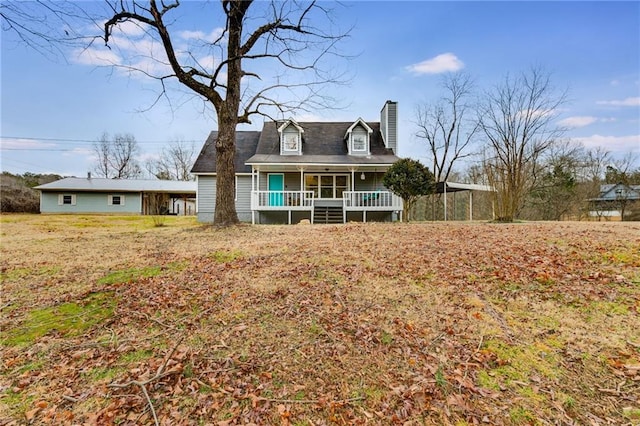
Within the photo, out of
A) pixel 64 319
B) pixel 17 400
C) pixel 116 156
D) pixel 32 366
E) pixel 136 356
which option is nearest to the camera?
pixel 17 400

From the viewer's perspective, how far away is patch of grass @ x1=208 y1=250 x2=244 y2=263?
19.9 feet

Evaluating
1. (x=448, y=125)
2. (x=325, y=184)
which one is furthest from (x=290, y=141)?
(x=448, y=125)

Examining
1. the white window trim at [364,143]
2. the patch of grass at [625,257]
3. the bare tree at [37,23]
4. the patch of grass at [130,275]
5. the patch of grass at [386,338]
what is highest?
the white window trim at [364,143]

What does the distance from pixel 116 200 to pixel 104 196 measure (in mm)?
986

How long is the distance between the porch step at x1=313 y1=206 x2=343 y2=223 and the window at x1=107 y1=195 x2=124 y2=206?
2036 cm

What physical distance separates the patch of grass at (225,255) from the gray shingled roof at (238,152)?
11.1m

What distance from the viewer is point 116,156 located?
1681 inches

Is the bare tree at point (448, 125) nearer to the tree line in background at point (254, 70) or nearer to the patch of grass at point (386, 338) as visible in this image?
the tree line in background at point (254, 70)

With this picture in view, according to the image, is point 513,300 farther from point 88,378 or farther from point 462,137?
point 462,137

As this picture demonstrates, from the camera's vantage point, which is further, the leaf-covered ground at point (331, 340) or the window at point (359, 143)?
the window at point (359, 143)

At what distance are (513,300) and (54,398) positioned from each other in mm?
4877

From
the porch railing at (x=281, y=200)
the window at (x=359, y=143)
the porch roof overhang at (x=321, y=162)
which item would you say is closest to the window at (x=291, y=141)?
the porch roof overhang at (x=321, y=162)

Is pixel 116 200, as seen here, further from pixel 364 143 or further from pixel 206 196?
pixel 364 143

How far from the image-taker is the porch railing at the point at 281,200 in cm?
1471
